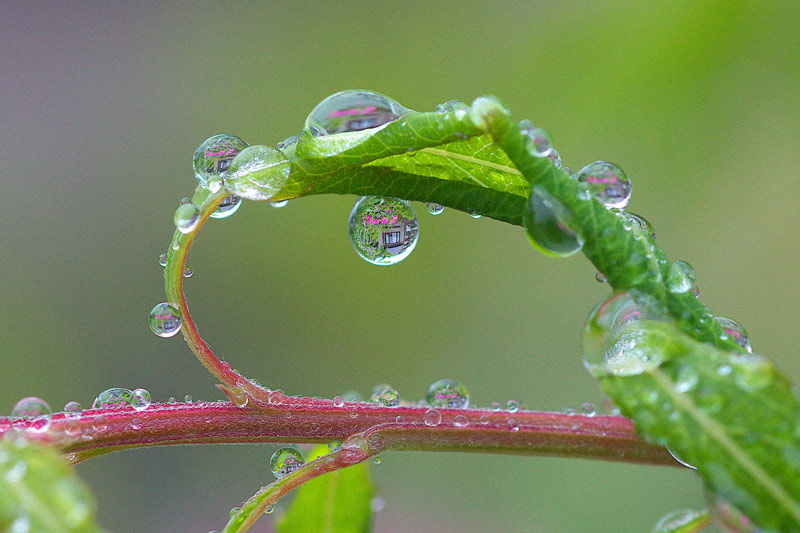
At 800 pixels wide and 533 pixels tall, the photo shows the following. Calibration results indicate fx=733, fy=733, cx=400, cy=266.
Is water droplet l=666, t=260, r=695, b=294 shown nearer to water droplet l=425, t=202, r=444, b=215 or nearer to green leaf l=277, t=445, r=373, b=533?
water droplet l=425, t=202, r=444, b=215

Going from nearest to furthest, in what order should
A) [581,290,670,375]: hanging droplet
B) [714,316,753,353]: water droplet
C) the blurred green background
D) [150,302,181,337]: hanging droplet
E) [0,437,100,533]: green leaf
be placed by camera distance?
[0,437,100,533]: green leaf → [581,290,670,375]: hanging droplet → [714,316,753,353]: water droplet → [150,302,181,337]: hanging droplet → the blurred green background

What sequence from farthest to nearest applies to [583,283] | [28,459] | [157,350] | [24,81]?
[24,81] < [157,350] < [583,283] < [28,459]

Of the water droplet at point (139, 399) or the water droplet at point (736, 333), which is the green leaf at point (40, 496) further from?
the water droplet at point (736, 333)

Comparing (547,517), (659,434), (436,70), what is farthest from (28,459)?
(436,70)

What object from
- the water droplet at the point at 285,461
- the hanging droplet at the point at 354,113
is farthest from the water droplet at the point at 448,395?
the hanging droplet at the point at 354,113

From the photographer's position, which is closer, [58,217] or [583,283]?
[583,283]

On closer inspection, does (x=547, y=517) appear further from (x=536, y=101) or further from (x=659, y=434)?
(x=659, y=434)

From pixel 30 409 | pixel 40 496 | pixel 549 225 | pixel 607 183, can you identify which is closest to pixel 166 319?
pixel 30 409

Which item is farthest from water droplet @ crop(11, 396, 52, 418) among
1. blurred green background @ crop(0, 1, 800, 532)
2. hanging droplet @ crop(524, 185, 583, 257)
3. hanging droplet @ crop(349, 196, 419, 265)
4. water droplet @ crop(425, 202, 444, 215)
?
blurred green background @ crop(0, 1, 800, 532)
